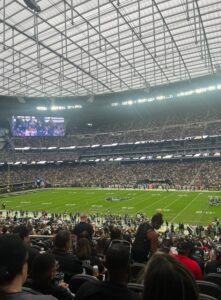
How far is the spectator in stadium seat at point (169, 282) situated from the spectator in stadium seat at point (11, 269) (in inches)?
32.2

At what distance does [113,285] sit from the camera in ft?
8.93

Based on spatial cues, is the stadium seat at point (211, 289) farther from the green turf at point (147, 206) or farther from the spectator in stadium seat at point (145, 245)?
the green turf at point (147, 206)

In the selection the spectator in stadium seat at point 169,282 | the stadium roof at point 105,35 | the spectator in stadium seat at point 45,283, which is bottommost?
the spectator in stadium seat at point 45,283

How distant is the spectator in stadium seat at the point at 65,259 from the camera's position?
17.1ft

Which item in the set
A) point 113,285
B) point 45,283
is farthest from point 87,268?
point 113,285

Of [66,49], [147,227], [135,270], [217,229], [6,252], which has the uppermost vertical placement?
[66,49]

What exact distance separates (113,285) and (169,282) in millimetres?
923

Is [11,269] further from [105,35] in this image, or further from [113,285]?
→ [105,35]

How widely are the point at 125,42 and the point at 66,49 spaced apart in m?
7.10

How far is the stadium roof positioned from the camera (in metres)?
31.0

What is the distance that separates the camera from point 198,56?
4531cm

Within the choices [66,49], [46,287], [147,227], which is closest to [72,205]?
[66,49]

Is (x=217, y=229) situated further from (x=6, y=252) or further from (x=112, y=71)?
(x=112, y=71)

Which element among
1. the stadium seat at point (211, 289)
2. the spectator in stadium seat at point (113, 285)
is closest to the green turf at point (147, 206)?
the stadium seat at point (211, 289)
